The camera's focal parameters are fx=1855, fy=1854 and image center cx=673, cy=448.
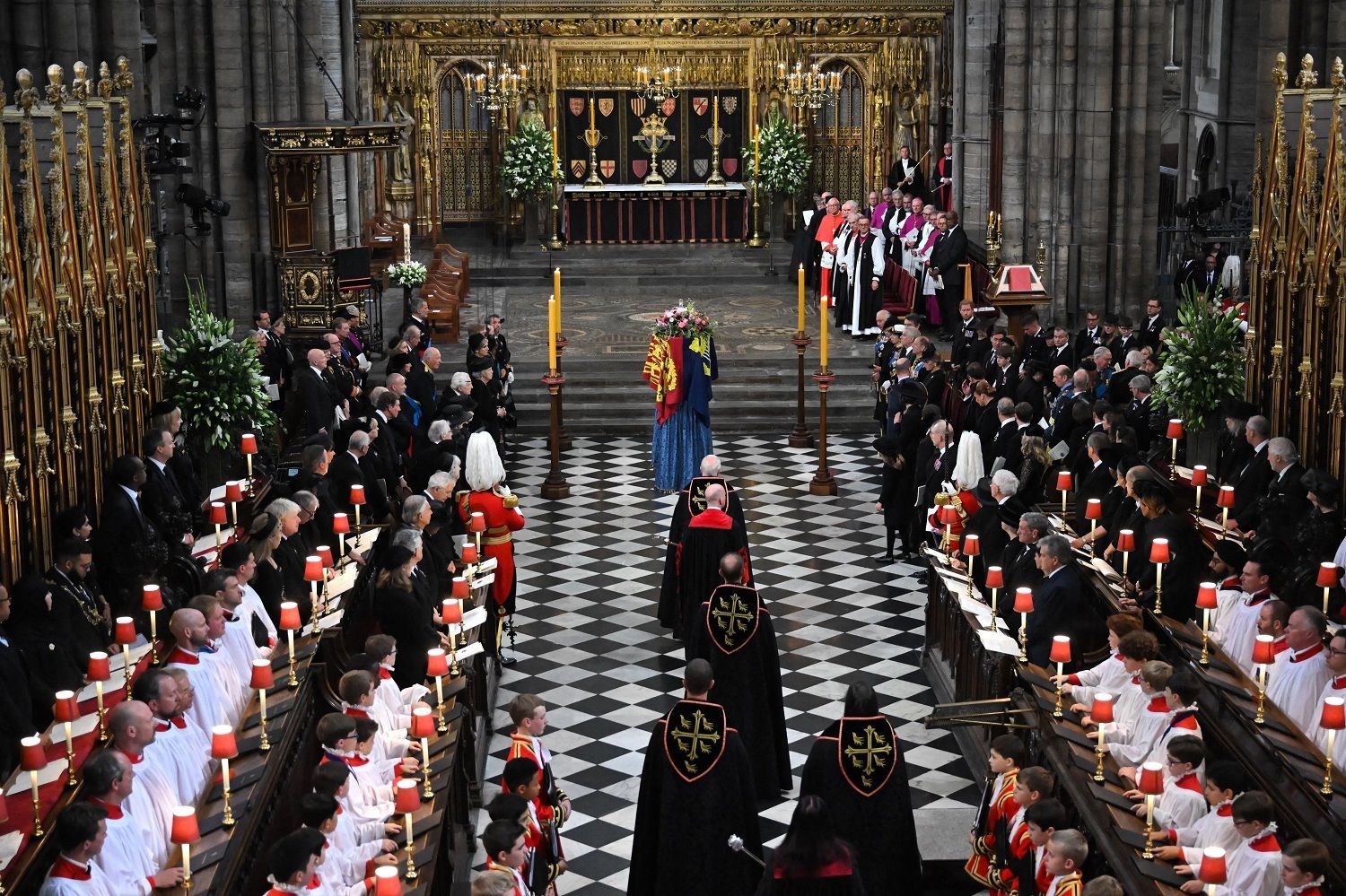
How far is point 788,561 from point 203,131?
390 inches

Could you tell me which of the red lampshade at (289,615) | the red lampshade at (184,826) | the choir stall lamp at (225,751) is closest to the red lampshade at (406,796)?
the choir stall lamp at (225,751)

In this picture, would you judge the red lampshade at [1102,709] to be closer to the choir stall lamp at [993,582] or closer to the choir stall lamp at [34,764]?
the choir stall lamp at [993,582]

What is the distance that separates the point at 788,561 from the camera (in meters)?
17.5

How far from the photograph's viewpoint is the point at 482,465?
47.2 feet

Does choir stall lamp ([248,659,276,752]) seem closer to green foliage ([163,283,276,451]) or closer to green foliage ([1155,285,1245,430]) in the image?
green foliage ([163,283,276,451])

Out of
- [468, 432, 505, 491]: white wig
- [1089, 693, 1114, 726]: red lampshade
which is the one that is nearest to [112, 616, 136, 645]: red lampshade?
[468, 432, 505, 491]: white wig

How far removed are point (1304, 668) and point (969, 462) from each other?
485cm

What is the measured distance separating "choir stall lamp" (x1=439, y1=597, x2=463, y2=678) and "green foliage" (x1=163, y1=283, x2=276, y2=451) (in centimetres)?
421

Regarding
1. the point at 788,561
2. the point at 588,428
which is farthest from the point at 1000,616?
the point at 588,428

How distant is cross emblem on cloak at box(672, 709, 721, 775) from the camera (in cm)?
993

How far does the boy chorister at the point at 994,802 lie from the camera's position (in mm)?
9656

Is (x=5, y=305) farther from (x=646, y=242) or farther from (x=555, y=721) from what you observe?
(x=646, y=242)

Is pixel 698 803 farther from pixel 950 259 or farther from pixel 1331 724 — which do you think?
pixel 950 259

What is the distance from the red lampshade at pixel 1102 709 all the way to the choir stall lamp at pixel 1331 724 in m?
1.06
